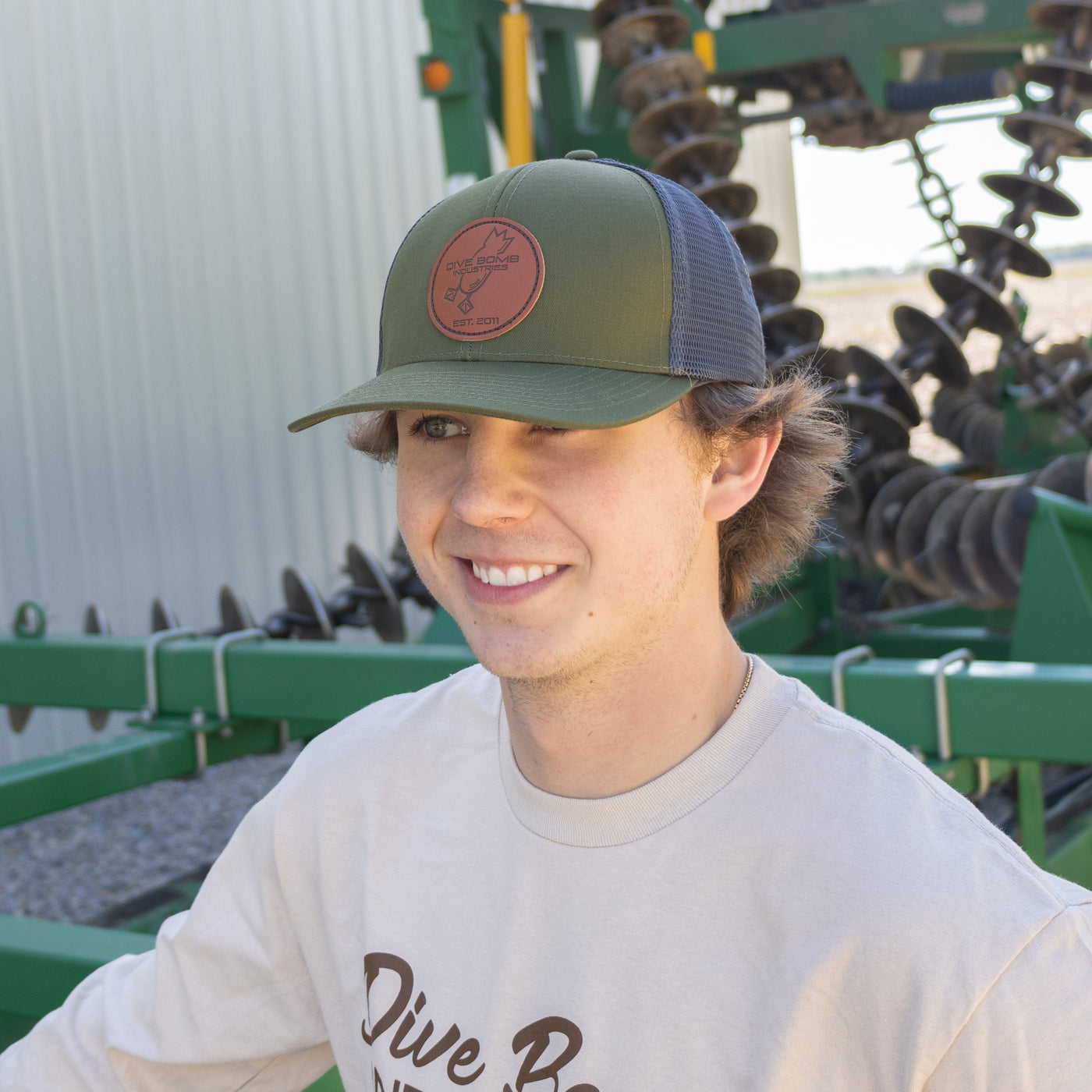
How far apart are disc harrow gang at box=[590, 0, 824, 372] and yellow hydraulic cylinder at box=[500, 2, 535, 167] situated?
0.29m

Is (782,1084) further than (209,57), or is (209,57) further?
(209,57)

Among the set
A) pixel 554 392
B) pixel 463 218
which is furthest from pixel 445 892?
pixel 463 218

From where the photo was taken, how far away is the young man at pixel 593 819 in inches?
31.7

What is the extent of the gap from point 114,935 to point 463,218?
1.09 meters

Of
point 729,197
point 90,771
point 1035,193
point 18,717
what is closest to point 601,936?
point 90,771

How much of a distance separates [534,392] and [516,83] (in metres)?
3.20

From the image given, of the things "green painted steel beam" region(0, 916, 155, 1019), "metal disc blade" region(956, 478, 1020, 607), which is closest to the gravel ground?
"green painted steel beam" region(0, 916, 155, 1019)

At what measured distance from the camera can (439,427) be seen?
106 cm

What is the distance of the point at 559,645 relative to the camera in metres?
0.97

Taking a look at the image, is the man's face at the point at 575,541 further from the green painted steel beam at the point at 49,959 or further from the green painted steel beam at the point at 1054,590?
the green painted steel beam at the point at 1054,590

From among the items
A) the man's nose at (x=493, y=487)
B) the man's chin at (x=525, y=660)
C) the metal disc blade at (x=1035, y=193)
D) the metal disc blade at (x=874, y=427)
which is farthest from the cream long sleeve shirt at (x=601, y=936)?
the metal disc blade at (x=1035, y=193)

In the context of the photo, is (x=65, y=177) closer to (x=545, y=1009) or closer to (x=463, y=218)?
(x=463, y=218)

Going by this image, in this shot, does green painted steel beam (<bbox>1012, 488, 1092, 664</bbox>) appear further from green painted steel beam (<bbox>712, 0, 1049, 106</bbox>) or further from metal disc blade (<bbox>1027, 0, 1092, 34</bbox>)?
green painted steel beam (<bbox>712, 0, 1049, 106</bbox>)

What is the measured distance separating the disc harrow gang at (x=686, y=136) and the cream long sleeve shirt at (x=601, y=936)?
110 inches
